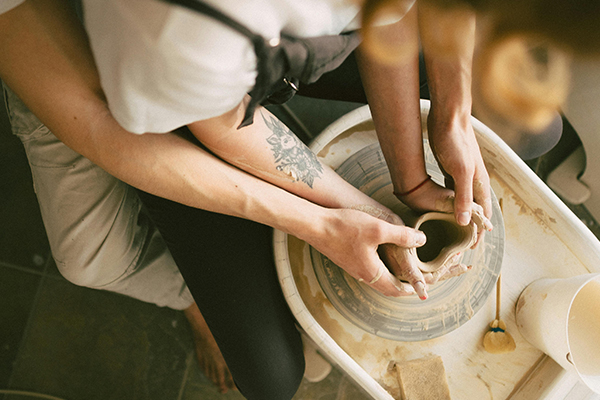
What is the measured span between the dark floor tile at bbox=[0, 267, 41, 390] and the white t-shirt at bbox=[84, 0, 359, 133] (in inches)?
47.4

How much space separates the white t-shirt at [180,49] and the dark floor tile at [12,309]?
1.20 m

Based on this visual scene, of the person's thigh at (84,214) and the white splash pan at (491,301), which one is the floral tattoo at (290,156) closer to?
the white splash pan at (491,301)

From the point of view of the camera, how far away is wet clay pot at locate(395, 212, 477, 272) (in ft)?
1.99

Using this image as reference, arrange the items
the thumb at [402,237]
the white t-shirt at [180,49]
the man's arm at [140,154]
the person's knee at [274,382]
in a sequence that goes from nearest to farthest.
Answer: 1. the white t-shirt at [180,49]
2. the man's arm at [140,154]
3. the thumb at [402,237]
4. the person's knee at [274,382]

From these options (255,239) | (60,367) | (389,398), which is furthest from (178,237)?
(60,367)

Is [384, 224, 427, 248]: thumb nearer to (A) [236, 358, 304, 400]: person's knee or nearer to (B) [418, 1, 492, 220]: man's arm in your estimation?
(B) [418, 1, 492, 220]: man's arm

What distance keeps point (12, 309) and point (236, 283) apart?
3.36 ft

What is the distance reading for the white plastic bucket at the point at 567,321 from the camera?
625mm

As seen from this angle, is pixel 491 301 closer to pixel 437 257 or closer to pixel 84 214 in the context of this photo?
pixel 437 257

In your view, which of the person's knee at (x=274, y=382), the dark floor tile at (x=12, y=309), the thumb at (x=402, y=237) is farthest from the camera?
the dark floor tile at (x=12, y=309)

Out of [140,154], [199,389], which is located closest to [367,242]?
[140,154]

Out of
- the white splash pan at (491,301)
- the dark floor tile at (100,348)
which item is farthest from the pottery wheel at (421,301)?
the dark floor tile at (100,348)

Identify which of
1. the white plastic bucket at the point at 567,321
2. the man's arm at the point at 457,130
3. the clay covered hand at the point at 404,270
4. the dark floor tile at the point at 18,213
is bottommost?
the dark floor tile at the point at 18,213

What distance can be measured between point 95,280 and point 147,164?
47cm
